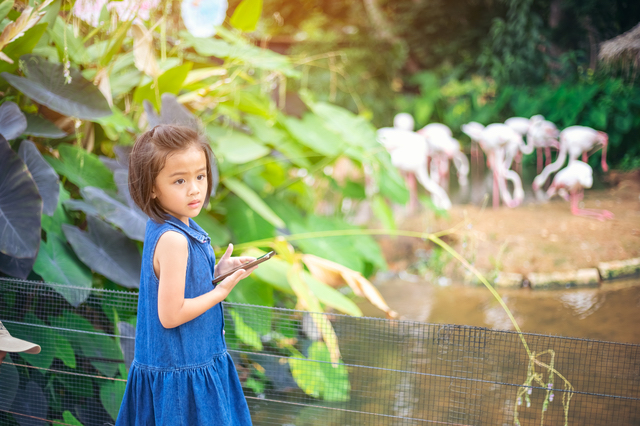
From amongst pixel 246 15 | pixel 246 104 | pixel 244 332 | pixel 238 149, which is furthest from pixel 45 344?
pixel 246 15

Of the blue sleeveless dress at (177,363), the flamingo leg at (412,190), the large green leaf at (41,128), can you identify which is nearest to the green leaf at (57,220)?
the large green leaf at (41,128)

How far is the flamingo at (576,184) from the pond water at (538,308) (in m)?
0.35

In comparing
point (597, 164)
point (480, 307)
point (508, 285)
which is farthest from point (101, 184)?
point (597, 164)

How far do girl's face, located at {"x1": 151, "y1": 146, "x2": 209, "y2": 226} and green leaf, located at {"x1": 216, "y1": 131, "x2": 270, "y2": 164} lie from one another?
2.66 feet

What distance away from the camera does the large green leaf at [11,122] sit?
0.96m

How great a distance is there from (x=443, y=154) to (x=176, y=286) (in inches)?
91.5

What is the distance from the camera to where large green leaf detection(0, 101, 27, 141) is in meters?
0.96

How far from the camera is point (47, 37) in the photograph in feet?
4.19

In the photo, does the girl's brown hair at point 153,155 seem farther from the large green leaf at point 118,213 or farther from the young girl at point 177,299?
the large green leaf at point 118,213

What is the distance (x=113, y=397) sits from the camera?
3.15ft

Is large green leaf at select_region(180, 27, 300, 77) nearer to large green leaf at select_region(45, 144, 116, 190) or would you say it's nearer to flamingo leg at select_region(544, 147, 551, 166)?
large green leaf at select_region(45, 144, 116, 190)

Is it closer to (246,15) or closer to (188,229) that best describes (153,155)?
(188,229)

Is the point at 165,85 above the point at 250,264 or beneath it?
above

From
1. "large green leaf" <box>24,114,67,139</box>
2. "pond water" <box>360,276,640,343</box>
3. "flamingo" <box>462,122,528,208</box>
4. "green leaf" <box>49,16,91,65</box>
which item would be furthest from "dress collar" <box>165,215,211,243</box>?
"flamingo" <box>462,122,528,208</box>
